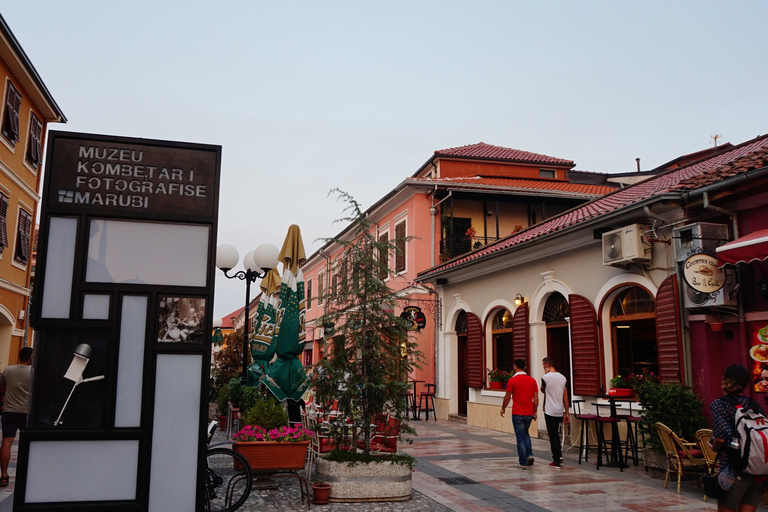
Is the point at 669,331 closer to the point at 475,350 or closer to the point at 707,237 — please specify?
the point at 707,237

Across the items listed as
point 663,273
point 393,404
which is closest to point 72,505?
point 393,404

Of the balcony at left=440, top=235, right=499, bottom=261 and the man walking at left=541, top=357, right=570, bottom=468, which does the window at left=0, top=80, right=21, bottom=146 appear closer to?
the balcony at left=440, top=235, right=499, bottom=261

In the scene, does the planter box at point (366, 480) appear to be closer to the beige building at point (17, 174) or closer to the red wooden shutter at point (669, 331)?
the red wooden shutter at point (669, 331)

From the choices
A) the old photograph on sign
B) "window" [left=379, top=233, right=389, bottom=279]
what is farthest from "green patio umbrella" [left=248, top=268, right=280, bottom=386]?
the old photograph on sign

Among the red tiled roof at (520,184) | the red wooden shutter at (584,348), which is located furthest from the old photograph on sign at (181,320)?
the red tiled roof at (520,184)

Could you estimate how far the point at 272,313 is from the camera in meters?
11.1

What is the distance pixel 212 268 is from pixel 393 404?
3.13 m

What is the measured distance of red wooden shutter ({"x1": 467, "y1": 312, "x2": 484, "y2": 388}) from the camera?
48.8 ft

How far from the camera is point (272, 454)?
6.88 metres

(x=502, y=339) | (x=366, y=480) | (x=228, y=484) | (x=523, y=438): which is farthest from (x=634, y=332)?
(x=228, y=484)

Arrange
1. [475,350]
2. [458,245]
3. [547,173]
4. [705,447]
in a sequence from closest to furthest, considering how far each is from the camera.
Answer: [705,447] → [475,350] → [458,245] → [547,173]

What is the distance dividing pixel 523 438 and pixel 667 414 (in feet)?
6.81

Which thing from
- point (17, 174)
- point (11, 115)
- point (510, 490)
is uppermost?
point (11, 115)

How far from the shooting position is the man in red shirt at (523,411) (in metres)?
9.26
